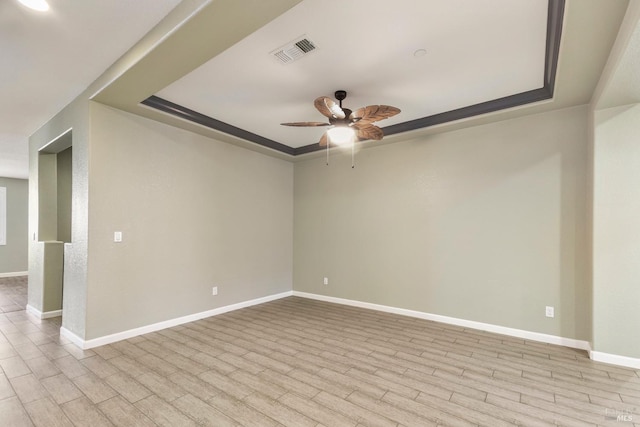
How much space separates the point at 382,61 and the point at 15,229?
32.6 ft

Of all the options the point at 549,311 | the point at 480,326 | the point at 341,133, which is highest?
the point at 341,133

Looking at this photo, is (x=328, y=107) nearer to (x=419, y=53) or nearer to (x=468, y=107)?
(x=419, y=53)

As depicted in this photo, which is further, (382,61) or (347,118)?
(347,118)

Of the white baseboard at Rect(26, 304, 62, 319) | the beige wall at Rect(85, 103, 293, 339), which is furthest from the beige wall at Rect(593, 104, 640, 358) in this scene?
the white baseboard at Rect(26, 304, 62, 319)

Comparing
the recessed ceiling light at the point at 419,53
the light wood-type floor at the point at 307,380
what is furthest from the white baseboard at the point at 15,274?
the recessed ceiling light at the point at 419,53

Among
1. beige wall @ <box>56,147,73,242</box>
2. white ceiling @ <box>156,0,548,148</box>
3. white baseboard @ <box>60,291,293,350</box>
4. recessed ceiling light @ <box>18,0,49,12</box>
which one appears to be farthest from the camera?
beige wall @ <box>56,147,73,242</box>

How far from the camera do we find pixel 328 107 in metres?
2.75

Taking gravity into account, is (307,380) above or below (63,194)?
below

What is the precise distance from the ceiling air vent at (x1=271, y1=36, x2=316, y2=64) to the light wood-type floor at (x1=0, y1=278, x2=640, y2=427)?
2739mm

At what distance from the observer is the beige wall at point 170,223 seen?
323 centimetres

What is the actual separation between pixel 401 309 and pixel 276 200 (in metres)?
2.83

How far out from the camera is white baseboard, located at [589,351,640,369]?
269 cm

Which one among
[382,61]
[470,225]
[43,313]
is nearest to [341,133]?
[382,61]

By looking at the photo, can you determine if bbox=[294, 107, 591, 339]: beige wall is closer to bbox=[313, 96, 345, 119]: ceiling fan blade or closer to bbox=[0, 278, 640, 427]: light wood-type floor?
bbox=[0, 278, 640, 427]: light wood-type floor
